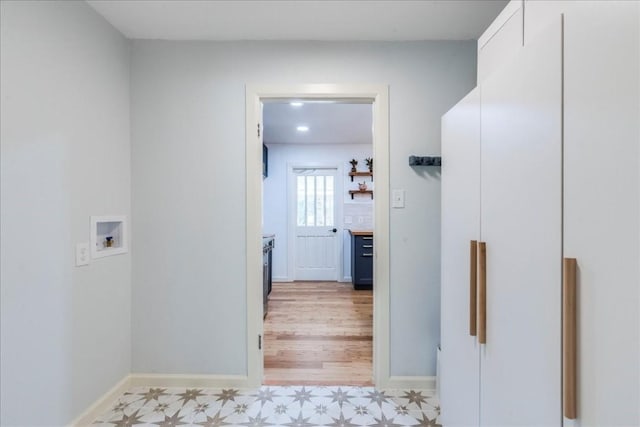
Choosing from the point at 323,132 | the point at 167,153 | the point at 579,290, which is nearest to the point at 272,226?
the point at 323,132

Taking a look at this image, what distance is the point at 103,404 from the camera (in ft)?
5.96

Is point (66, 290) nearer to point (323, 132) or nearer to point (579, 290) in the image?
point (579, 290)

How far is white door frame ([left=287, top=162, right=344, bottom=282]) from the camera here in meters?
5.35

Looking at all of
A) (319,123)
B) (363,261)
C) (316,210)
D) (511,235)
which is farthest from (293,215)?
(511,235)

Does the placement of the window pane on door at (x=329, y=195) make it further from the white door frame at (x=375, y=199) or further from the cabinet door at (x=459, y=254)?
the cabinet door at (x=459, y=254)

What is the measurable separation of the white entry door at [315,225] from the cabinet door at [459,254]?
3879 mm

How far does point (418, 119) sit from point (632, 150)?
154cm

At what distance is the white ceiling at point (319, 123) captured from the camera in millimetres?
3506

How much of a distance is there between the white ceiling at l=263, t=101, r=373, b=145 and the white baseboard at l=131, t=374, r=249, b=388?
7.73 feet

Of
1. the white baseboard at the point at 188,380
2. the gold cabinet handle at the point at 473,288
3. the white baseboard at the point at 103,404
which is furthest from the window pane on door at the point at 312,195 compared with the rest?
the gold cabinet handle at the point at 473,288

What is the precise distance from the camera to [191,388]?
6.74 feet

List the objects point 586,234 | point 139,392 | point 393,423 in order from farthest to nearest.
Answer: point 139,392
point 393,423
point 586,234

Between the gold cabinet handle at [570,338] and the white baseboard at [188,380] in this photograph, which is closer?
the gold cabinet handle at [570,338]

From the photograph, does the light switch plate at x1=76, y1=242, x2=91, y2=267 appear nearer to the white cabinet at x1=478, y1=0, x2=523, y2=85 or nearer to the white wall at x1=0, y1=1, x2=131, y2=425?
the white wall at x1=0, y1=1, x2=131, y2=425
